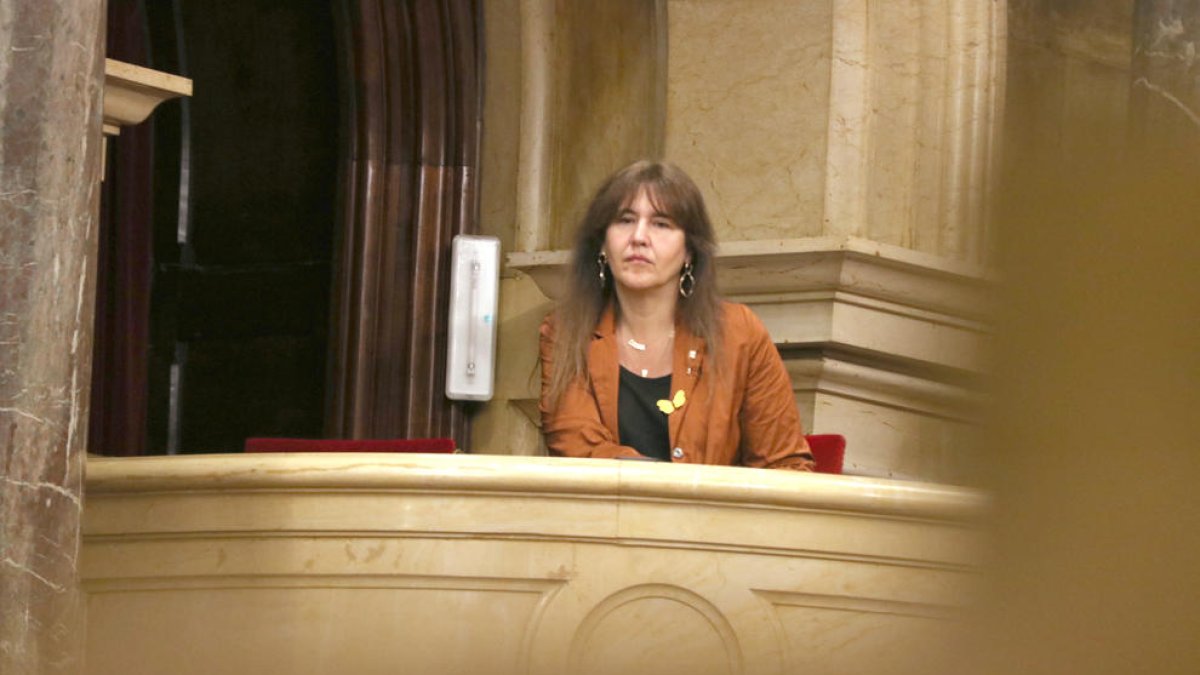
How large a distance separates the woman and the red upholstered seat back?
0.30m

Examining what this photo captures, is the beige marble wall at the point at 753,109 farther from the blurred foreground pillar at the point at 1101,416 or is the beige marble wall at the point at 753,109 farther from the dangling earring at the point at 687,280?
the blurred foreground pillar at the point at 1101,416

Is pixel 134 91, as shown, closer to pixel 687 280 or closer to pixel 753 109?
pixel 687 280

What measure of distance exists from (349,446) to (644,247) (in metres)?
0.72

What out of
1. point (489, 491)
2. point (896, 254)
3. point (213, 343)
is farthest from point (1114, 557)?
point (213, 343)

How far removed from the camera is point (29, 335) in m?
2.70

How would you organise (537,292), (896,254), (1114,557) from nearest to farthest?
1. (1114,557)
2. (896,254)
3. (537,292)

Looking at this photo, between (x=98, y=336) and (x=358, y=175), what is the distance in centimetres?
86

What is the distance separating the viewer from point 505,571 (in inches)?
110

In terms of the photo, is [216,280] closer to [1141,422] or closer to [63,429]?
[63,429]

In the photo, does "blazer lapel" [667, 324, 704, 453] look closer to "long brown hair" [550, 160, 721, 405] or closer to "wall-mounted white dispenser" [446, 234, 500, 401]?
"long brown hair" [550, 160, 721, 405]

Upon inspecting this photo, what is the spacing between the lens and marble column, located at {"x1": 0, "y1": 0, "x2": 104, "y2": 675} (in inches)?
105

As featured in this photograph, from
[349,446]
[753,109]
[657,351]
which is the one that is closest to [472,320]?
[753,109]

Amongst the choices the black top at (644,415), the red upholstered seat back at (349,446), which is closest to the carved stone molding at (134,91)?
the red upholstered seat back at (349,446)

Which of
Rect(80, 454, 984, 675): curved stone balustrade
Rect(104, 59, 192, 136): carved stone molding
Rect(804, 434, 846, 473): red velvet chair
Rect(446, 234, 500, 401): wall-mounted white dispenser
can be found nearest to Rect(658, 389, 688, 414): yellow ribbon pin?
Rect(804, 434, 846, 473): red velvet chair
